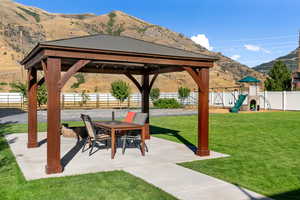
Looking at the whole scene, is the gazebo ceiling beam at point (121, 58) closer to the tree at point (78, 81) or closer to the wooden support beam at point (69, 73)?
the wooden support beam at point (69, 73)

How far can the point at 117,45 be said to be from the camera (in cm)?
696

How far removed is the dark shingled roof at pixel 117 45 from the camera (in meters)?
6.21

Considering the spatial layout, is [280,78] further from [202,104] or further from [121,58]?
[121,58]

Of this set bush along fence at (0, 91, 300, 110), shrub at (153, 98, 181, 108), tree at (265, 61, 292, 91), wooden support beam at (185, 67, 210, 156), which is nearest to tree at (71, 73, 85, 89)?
bush along fence at (0, 91, 300, 110)

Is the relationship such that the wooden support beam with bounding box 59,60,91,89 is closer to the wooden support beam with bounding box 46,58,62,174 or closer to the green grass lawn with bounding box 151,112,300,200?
the wooden support beam with bounding box 46,58,62,174

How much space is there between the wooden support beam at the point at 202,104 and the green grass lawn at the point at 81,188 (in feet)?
8.38

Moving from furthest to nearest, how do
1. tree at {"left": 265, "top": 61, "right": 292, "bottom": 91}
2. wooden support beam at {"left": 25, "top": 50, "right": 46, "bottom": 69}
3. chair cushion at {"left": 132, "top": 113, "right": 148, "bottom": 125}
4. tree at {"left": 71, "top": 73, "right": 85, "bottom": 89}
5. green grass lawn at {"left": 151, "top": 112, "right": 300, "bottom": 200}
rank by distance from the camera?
tree at {"left": 71, "top": 73, "right": 85, "bottom": 89}, tree at {"left": 265, "top": 61, "right": 292, "bottom": 91}, chair cushion at {"left": 132, "top": 113, "right": 148, "bottom": 125}, wooden support beam at {"left": 25, "top": 50, "right": 46, "bottom": 69}, green grass lawn at {"left": 151, "top": 112, "right": 300, "bottom": 200}

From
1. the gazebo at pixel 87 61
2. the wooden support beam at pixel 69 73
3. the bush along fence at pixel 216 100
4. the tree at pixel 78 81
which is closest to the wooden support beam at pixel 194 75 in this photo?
the gazebo at pixel 87 61

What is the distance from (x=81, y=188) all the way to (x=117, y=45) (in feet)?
11.3

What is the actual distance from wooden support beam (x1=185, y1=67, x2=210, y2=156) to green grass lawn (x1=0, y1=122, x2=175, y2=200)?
8.38ft

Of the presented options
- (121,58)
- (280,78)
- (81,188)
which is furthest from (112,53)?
(280,78)

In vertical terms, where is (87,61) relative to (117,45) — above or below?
below

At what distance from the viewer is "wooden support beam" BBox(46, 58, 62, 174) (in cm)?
580

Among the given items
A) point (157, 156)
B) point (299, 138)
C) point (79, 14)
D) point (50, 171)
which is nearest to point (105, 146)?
point (157, 156)
